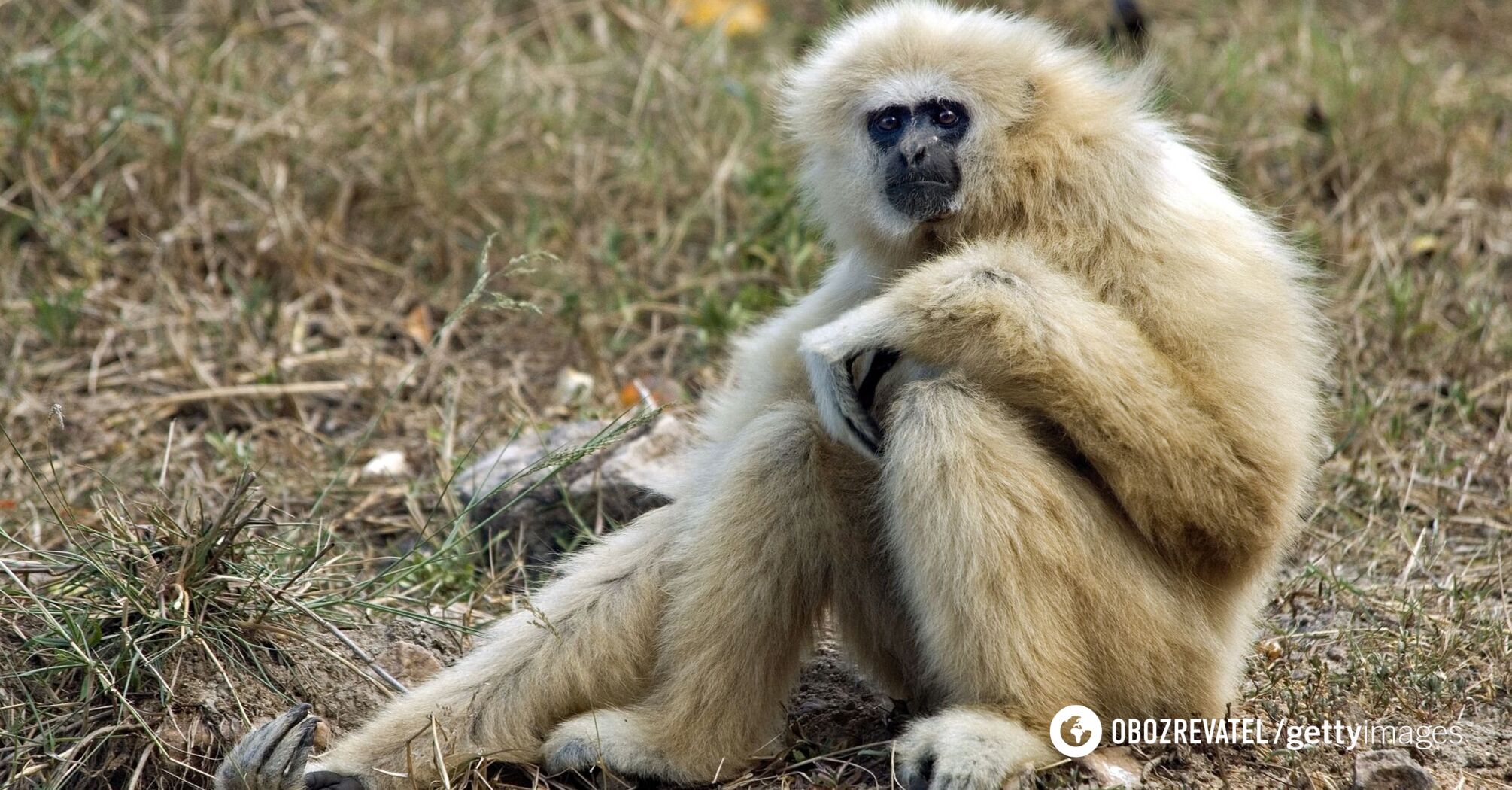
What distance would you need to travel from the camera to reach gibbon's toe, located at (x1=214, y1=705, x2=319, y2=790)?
3262mm

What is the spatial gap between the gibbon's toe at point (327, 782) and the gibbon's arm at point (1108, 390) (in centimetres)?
156

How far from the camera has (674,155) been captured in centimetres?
717

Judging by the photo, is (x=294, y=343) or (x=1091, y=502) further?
(x=294, y=343)

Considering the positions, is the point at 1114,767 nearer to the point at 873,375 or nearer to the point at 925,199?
the point at 873,375

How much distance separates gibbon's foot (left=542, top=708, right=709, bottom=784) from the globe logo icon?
860 mm

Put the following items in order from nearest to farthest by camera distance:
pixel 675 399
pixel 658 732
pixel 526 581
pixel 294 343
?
1. pixel 658 732
2. pixel 526 581
3. pixel 675 399
4. pixel 294 343

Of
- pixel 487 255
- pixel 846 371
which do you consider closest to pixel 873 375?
pixel 846 371

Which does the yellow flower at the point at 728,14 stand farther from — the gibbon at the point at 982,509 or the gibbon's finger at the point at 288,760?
the gibbon's finger at the point at 288,760

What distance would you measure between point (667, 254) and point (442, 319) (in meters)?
1.10

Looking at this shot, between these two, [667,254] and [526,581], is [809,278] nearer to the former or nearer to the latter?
[667,254]

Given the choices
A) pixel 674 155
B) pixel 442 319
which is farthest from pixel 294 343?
pixel 674 155

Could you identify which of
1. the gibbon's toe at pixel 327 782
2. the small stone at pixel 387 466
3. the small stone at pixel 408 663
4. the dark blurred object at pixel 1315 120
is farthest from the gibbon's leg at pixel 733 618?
the dark blurred object at pixel 1315 120

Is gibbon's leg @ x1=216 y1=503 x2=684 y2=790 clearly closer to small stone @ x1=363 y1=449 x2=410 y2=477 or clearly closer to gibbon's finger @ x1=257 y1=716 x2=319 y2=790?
gibbon's finger @ x1=257 y1=716 x2=319 y2=790

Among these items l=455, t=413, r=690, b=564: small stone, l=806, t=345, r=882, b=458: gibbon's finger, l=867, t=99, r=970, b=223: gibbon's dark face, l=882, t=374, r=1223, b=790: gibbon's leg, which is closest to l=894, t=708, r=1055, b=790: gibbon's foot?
l=882, t=374, r=1223, b=790: gibbon's leg
